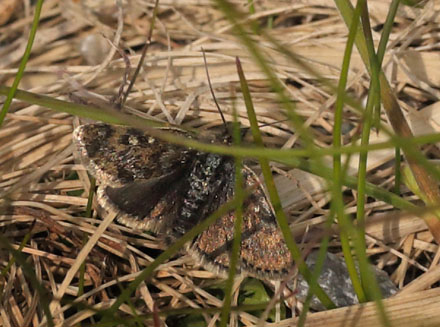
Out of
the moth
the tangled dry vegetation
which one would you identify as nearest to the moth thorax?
the moth

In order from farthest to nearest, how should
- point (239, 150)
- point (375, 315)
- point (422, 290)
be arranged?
1. point (422, 290)
2. point (375, 315)
3. point (239, 150)

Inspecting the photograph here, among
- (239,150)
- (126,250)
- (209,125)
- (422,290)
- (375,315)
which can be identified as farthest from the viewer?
(209,125)

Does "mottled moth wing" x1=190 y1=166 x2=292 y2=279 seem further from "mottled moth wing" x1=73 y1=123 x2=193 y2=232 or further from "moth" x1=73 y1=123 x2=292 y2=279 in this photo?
"mottled moth wing" x1=73 y1=123 x2=193 y2=232

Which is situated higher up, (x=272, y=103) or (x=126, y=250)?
(x=272, y=103)

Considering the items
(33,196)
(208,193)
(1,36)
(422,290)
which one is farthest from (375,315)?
(1,36)

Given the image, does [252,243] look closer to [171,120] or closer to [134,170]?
[134,170]

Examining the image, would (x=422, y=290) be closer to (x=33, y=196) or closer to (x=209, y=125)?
(x=209, y=125)

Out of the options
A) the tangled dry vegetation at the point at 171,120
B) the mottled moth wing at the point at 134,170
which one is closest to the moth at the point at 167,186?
the mottled moth wing at the point at 134,170
